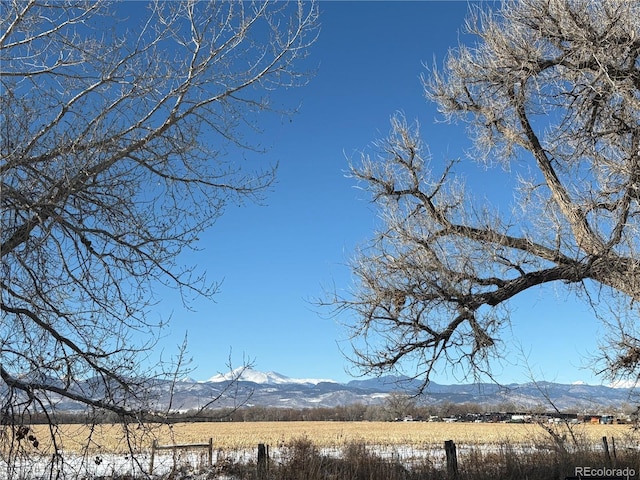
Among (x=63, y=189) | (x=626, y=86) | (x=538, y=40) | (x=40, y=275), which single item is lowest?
(x=40, y=275)

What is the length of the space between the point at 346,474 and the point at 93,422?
5.21 m

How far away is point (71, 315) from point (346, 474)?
583 cm

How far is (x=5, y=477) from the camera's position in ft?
17.0

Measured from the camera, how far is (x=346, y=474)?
30.4 ft

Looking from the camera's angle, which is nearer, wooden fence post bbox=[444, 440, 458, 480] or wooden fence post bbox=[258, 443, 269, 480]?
wooden fence post bbox=[258, 443, 269, 480]

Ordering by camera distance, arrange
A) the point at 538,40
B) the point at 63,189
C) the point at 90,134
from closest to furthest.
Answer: the point at 63,189
the point at 90,134
the point at 538,40

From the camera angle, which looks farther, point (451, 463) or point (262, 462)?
point (451, 463)

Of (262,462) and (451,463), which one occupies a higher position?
(262,462)

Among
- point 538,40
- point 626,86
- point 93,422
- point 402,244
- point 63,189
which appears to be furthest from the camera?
point 402,244

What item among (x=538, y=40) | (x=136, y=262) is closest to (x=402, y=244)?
(x=538, y=40)

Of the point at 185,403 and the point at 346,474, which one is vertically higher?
the point at 185,403

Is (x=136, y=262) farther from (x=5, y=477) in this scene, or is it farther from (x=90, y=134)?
(x=5, y=477)

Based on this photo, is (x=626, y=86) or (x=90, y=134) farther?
(x=626, y=86)

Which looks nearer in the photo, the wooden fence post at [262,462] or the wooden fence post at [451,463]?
the wooden fence post at [262,462]
